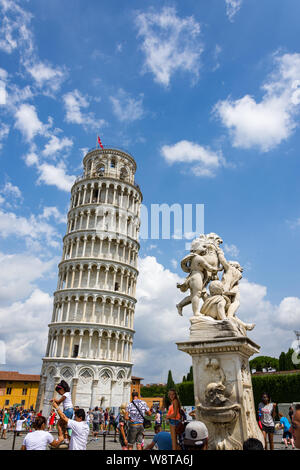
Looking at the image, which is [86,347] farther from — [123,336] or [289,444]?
[289,444]

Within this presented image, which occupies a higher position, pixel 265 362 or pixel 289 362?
pixel 265 362

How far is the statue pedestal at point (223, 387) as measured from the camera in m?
6.08

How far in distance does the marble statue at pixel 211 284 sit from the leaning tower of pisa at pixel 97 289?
144ft

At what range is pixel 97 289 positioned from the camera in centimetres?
5122

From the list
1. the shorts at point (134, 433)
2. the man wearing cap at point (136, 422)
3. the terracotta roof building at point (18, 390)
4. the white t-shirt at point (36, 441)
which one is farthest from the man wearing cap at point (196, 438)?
the terracotta roof building at point (18, 390)

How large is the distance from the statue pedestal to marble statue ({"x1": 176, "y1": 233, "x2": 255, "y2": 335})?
0.41 meters

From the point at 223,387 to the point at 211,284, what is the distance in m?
2.10

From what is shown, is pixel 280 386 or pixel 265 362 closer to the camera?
pixel 280 386

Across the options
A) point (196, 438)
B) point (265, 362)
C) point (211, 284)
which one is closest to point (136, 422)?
point (211, 284)

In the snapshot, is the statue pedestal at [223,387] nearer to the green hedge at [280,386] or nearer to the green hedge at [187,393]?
the green hedge at [280,386]

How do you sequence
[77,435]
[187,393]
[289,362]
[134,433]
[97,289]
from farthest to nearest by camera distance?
[289,362] < [187,393] < [97,289] < [134,433] < [77,435]

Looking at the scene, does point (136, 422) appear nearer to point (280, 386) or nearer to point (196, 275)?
point (196, 275)

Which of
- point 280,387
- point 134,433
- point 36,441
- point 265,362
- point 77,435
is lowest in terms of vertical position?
point 36,441

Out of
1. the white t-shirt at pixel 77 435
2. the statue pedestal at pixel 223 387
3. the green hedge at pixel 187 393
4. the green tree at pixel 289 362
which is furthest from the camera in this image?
the green tree at pixel 289 362
